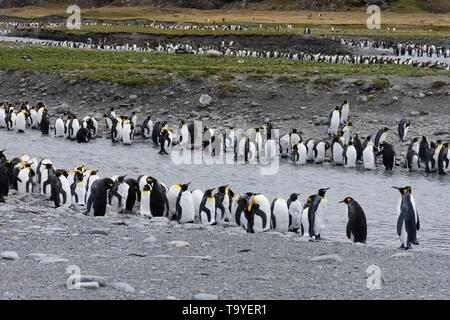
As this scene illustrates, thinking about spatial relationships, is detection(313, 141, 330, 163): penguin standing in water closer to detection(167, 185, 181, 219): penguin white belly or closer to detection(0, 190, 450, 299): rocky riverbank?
detection(167, 185, 181, 219): penguin white belly

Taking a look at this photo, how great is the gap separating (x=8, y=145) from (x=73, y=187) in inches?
322

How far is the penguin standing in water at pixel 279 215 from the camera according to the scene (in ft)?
35.7

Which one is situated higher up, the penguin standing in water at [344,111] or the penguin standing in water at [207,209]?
the penguin standing in water at [344,111]

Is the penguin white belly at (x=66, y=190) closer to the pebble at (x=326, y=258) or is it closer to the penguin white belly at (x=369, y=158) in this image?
the pebble at (x=326, y=258)

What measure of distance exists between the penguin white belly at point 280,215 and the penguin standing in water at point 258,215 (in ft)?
0.55

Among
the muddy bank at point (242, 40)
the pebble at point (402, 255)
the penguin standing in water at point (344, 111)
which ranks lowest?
the pebble at point (402, 255)

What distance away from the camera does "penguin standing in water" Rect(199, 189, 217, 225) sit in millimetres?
11102

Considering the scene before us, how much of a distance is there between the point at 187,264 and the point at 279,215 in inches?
156

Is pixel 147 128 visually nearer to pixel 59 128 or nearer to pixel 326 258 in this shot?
pixel 59 128

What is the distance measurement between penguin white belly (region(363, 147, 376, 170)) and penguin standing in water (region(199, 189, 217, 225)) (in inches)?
270

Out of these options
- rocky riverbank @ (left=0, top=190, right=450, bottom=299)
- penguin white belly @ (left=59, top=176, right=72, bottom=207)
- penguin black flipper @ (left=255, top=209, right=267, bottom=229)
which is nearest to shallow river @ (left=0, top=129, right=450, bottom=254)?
penguin black flipper @ (left=255, top=209, right=267, bottom=229)

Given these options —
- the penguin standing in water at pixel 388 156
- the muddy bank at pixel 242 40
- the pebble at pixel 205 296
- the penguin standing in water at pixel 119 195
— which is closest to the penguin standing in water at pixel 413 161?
the penguin standing in water at pixel 388 156
